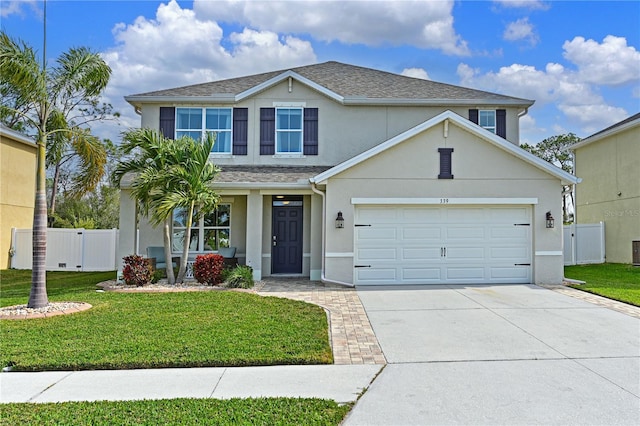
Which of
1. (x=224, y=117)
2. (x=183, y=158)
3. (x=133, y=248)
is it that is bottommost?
(x=133, y=248)

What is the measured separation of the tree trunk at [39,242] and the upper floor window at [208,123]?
6.22 meters

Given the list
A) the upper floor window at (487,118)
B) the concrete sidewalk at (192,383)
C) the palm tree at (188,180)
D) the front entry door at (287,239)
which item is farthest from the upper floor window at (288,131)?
the concrete sidewalk at (192,383)

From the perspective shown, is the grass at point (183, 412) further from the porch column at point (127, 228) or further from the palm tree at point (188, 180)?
the porch column at point (127, 228)

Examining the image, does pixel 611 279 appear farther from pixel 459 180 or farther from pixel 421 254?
pixel 421 254

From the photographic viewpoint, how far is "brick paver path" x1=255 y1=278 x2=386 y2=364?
19.8ft

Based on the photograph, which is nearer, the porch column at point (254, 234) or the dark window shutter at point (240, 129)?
the porch column at point (254, 234)

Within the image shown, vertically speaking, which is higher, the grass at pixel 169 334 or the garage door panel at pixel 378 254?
the garage door panel at pixel 378 254

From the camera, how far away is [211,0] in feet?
39.1

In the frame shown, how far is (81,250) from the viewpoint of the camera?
16.9m

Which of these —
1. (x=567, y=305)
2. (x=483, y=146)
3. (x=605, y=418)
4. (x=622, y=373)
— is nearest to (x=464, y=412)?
(x=605, y=418)

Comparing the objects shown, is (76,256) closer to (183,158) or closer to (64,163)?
(183,158)

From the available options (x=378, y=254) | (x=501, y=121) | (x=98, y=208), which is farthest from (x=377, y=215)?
(x=98, y=208)

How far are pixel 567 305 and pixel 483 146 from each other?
497 cm

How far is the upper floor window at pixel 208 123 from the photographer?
48.2 ft
